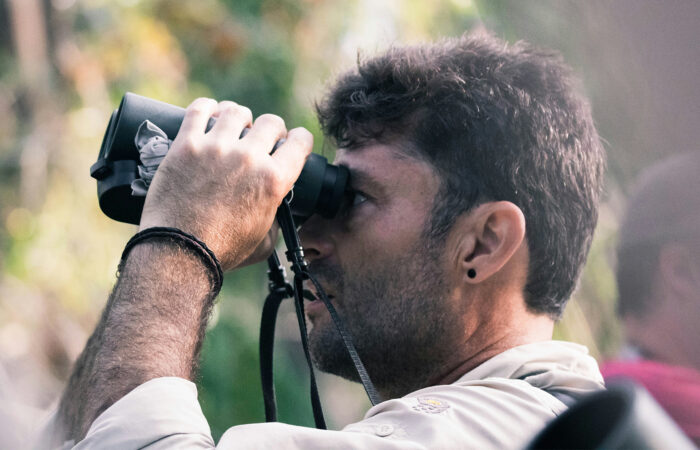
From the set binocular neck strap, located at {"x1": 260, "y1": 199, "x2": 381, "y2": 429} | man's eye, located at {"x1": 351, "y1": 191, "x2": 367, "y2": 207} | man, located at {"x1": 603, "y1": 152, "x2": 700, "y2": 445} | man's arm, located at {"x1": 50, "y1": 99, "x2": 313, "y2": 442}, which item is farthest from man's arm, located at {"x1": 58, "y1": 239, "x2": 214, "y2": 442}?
man, located at {"x1": 603, "y1": 152, "x2": 700, "y2": 445}

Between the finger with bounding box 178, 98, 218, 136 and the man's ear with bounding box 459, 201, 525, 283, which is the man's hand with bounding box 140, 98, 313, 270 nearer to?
the finger with bounding box 178, 98, 218, 136

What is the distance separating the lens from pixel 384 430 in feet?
4.12

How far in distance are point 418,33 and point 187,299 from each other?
3.14 m

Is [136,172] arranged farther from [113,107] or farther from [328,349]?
[113,107]

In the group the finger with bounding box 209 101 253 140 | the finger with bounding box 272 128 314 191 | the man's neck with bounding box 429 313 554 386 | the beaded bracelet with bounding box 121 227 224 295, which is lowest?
the man's neck with bounding box 429 313 554 386

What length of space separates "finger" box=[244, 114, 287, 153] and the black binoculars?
10cm

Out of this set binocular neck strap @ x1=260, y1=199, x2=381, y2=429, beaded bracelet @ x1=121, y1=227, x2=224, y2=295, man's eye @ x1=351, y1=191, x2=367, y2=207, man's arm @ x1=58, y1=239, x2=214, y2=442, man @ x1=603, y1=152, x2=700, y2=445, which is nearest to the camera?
man @ x1=603, y1=152, x2=700, y2=445

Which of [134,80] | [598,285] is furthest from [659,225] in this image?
[134,80]

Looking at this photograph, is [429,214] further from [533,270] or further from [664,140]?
[664,140]

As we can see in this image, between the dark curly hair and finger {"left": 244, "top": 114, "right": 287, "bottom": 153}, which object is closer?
finger {"left": 244, "top": 114, "right": 287, "bottom": 153}

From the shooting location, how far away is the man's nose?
1779mm

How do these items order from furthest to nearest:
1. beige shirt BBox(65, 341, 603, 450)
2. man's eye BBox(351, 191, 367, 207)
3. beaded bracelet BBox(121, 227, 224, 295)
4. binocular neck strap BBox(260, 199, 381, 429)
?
man's eye BBox(351, 191, 367, 207), binocular neck strap BBox(260, 199, 381, 429), beaded bracelet BBox(121, 227, 224, 295), beige shirt BBox(65, 341, 603, 450)

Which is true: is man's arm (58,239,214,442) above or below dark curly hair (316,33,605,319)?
below


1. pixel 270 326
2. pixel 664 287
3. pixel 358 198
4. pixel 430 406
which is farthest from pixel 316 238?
pixel 664 287
